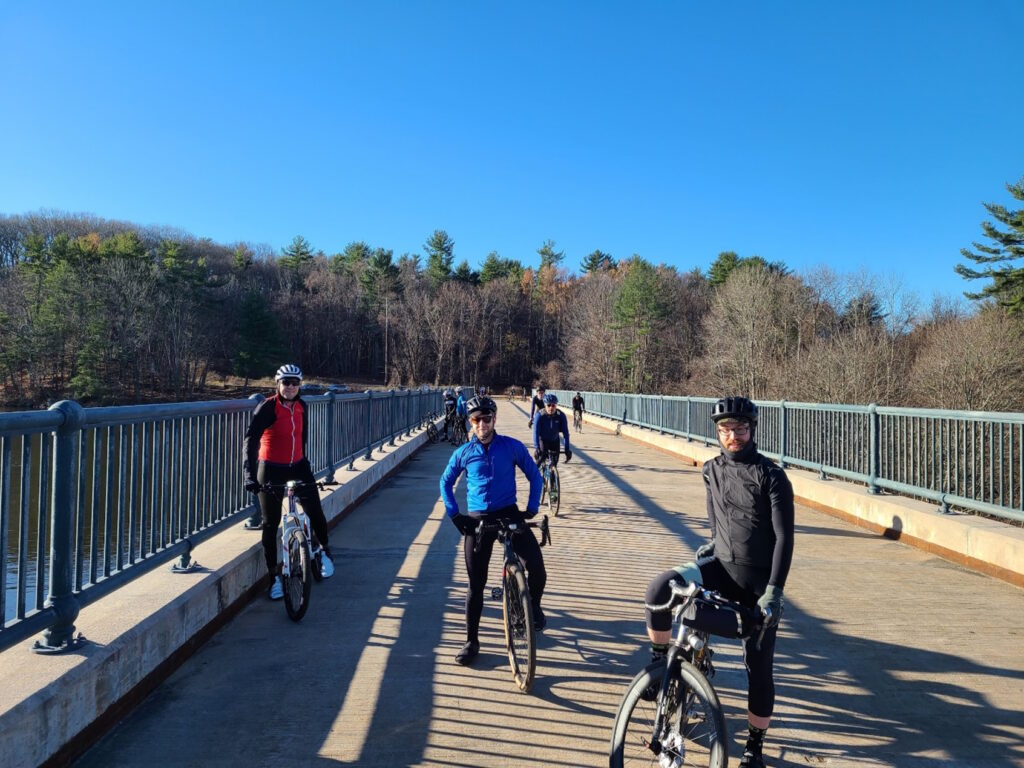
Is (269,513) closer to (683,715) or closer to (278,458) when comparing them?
(278,458)

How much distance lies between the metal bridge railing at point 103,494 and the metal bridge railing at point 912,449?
6.97m

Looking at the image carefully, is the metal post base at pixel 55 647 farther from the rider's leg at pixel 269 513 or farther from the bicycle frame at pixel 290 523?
the rider's leg at pixel 269 513

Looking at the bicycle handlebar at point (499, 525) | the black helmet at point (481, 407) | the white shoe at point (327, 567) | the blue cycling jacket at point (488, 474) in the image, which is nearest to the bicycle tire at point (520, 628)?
the bicycle handlebar at point (499, 525)

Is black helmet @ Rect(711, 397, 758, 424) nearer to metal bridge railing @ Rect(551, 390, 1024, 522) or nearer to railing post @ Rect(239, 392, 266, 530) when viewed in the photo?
railing post @ Rect(239, 392, 266, 530)

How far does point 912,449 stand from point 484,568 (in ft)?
21.8

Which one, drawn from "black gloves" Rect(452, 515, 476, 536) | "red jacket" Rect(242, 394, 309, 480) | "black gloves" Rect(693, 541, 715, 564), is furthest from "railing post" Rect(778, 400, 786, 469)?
"black gloves" Rect(693, 541, 715, 564)

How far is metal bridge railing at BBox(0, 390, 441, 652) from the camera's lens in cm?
325

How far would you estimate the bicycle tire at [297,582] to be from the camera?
17.4 feet

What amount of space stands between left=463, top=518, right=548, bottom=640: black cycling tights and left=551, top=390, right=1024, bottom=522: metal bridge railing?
15.9 feet

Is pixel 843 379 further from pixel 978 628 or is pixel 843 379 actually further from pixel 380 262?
pixel 380 262

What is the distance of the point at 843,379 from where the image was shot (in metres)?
41.3

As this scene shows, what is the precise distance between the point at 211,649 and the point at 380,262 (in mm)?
104327

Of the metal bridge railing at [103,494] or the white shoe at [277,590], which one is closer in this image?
the metal bridge railing at [103,494]

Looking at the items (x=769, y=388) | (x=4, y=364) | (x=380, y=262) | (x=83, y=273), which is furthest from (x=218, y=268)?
(x=769, y=388)
